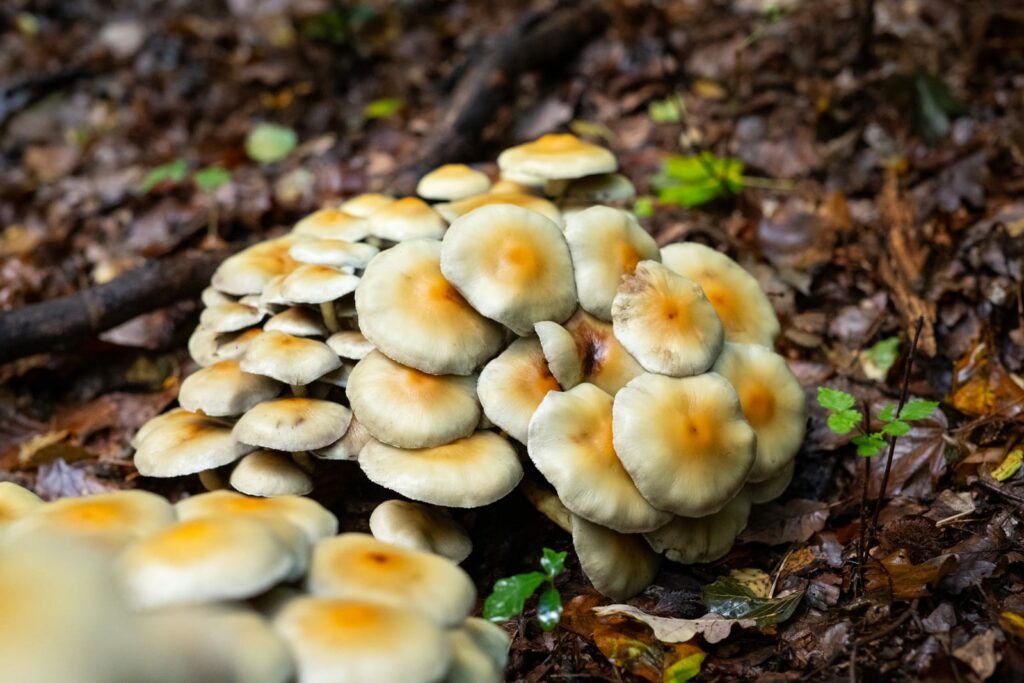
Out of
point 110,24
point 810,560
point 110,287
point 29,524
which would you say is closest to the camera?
point 29,524

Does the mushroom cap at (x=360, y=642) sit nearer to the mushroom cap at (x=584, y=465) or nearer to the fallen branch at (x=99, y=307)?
the mushroom cap at (x=584, y=465)

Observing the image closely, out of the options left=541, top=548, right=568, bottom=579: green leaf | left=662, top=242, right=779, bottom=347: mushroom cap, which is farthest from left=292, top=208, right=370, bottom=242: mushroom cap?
left=541, top=548, right=568, bottom=579: green leaf

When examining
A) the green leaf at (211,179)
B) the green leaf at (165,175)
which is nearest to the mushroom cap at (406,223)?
the green leaf at (211,179)

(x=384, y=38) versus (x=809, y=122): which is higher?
(x=384, y=38)

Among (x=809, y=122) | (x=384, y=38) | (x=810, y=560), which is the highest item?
(x=384, y=38)

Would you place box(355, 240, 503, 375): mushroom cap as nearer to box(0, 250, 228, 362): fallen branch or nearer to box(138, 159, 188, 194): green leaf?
box(0, 250, 228, 362): fallen branch

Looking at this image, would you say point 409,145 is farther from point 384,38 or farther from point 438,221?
point 438,221

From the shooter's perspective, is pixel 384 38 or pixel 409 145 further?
pixel 384 38

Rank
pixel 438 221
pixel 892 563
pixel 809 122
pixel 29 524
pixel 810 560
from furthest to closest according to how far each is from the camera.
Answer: pixel 809 122, pixel 438 221, pixel 810 560, pixel 892 563, pixel 29 524

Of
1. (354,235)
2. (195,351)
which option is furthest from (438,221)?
(195,351)

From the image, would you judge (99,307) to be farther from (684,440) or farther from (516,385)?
(684,440)
